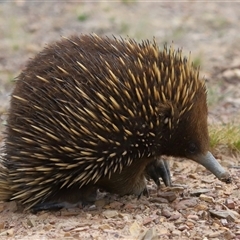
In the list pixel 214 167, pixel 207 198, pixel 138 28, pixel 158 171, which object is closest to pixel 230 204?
pixel 207 198

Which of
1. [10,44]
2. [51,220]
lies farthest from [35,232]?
[10,44]

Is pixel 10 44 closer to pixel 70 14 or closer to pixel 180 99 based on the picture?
pixel 70 14

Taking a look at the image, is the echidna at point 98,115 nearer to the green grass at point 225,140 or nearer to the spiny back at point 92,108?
the spiny back at point 92,108

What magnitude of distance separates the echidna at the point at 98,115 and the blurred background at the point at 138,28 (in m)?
2.75

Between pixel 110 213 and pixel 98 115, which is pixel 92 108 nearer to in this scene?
pixel 98 115

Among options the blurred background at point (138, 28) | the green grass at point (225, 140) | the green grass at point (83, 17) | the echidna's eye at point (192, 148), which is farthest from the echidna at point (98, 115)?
the green grass at point (83, 17)

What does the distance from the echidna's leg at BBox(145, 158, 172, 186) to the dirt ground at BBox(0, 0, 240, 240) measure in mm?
84

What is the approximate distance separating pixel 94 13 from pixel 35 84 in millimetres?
5862

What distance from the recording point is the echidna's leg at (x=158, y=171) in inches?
187

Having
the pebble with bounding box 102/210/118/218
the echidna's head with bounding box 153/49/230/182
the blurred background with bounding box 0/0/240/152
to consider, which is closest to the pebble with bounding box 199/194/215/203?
the echidna's head with bounding box 153/49/230/182

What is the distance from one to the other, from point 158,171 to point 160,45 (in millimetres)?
4139

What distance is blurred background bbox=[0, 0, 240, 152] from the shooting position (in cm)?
789

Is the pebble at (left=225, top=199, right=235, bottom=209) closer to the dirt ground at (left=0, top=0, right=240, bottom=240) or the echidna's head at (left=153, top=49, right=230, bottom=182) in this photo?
the dirt ground at (left=0, top=0, right=240, bottom=240)

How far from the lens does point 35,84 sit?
4.28 metres
